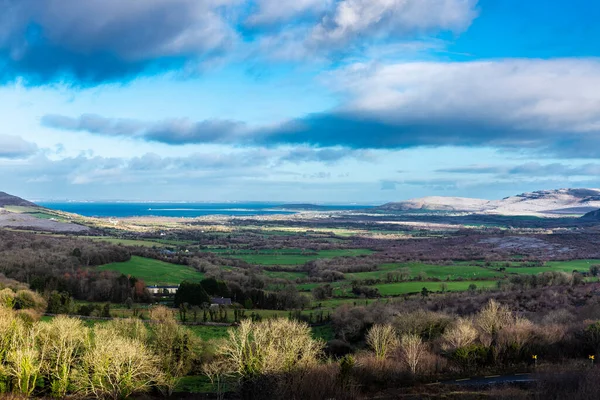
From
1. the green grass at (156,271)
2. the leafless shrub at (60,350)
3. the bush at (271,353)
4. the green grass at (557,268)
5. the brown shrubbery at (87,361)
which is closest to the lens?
the brown shrubbery at (87,361)

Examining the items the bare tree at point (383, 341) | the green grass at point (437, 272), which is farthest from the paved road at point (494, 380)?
the green grass at point (437, 272)

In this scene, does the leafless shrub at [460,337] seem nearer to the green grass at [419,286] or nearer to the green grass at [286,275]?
the green grass at [419,286]

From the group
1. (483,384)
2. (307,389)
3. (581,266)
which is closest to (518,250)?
(581,266)

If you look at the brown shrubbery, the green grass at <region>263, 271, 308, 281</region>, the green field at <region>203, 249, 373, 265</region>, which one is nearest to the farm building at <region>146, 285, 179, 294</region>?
the green grass at <region>263, 271, 308, 281</region>

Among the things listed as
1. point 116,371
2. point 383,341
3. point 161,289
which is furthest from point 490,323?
point 161,289

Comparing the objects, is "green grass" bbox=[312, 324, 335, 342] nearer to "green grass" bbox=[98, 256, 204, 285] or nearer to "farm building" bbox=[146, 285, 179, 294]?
"farm building" bbox=[146, 285, 179, 294]

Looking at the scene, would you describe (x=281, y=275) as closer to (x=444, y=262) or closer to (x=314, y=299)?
(x=314, y=299)
